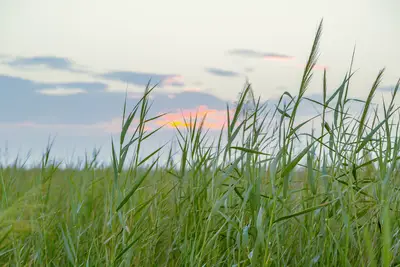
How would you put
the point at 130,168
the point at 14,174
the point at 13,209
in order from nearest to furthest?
the point at 13,209 < the point at 130,168 < the point at 14,174

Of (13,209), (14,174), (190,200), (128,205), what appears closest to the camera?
(13,209)

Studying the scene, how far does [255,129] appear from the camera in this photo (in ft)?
8.36

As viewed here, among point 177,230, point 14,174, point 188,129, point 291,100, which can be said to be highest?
point 291,100

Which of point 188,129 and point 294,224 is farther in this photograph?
point 294,224

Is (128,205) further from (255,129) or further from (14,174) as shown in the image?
(14,174)

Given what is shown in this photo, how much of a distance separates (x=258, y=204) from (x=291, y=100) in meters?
0.59

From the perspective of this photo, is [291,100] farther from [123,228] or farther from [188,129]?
[123,228]

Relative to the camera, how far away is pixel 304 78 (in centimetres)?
225

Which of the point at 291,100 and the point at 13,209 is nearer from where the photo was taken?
the point at 13,209

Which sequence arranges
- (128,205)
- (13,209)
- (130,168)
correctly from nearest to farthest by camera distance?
(13,209)
(130,168)
(128,205)

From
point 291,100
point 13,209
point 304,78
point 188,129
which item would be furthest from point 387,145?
point 13,209

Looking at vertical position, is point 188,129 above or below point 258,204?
above

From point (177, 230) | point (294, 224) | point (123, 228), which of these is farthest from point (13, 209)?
point (294, 224)

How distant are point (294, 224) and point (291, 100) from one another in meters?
0.71
